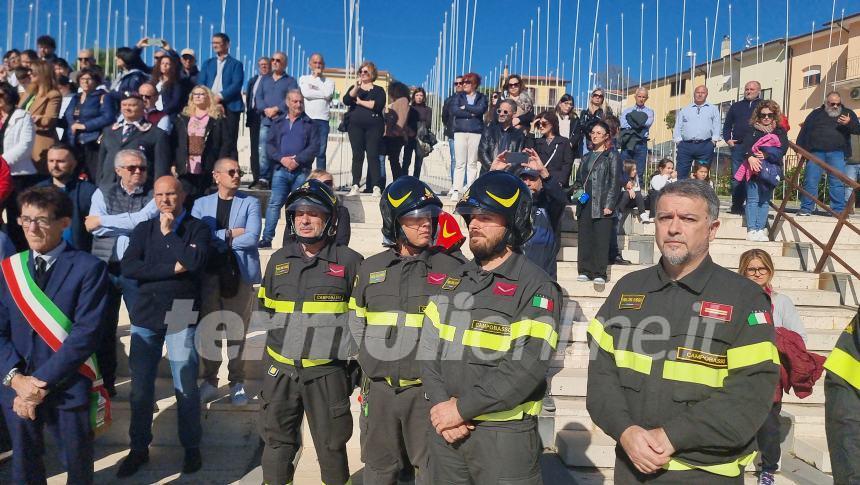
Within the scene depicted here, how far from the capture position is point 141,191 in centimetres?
549

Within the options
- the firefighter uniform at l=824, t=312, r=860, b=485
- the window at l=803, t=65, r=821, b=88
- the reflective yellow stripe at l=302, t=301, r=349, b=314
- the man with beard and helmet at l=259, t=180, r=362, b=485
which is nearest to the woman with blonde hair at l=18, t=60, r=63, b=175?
the man with beard and helmet at l=259, t=180, r=362, b=485

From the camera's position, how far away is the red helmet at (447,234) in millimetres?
→ 4125

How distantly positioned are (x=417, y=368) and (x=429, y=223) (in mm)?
882

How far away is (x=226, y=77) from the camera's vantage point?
9.10 meters

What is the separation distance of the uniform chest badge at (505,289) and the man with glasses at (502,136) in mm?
4360

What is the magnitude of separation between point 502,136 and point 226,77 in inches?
161

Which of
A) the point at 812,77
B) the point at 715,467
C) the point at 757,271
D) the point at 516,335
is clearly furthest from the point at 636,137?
the point at 812,77

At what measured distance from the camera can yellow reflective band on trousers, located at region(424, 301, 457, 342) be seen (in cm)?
323

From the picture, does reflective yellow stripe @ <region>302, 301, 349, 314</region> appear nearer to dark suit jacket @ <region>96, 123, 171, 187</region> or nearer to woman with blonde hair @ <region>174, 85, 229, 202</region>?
dark suit jacket @ <region>96, 123, 171, 187</region>

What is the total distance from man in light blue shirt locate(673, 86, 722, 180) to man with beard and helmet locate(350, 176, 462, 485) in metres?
6.93

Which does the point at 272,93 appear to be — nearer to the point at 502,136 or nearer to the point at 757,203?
the point at 502,136

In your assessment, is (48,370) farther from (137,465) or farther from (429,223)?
(429,223)

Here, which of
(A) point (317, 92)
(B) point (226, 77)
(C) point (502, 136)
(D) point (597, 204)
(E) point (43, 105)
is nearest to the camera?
(D) point (597, 204)

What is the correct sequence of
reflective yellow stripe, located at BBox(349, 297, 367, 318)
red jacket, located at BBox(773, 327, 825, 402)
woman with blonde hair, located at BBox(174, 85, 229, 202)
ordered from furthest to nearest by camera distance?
woman with blonde hair, located at BBox(174, 85, 229, 202)
red jacket, located at BBox(773, 327, 825, 402)
reflective yellow stripe, located at BBox(349, 297, 367, 318)
